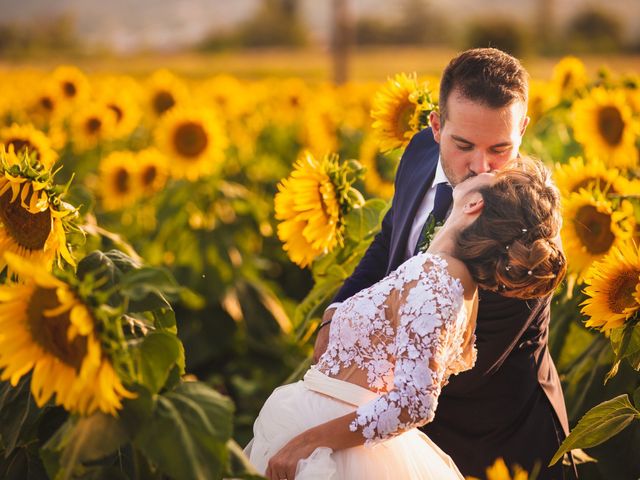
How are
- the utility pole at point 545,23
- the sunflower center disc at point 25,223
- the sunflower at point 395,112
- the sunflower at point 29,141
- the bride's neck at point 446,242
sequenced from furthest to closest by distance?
the utility pole at point 545,23
the sunflower at point 29,141
the sunflower at point 395,112
the sunflower center disc at point 25,223
the bride's neck at point 446,242

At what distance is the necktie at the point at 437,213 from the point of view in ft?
7.86

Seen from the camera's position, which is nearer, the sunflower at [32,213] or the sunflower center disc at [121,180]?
the sunflower at [32,213]

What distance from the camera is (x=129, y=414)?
170 cm

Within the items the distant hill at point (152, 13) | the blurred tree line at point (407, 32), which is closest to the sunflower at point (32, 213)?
the blurred tree line at point (407, 32)

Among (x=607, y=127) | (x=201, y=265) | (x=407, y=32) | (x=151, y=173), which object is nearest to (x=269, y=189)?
(x=151, y=173)

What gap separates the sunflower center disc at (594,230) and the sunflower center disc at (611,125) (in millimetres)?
1283

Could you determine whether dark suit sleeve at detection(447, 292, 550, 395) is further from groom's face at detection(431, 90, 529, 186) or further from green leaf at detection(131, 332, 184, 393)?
green leaf at detection(131, 332, 184, 393)

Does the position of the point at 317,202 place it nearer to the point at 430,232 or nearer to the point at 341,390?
the point at 430,232

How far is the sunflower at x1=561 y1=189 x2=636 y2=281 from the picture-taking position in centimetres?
289

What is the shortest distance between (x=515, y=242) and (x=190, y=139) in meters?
3.69

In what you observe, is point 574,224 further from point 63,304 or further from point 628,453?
point 63,304

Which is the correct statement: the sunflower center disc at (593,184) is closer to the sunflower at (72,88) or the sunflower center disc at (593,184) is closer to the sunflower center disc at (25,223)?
the sunflower center disc at (25,223)

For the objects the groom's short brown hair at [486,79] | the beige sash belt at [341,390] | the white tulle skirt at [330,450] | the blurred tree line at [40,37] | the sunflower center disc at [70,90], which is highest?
the groom's short brown hair at [486,79]

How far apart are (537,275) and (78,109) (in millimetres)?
4480
